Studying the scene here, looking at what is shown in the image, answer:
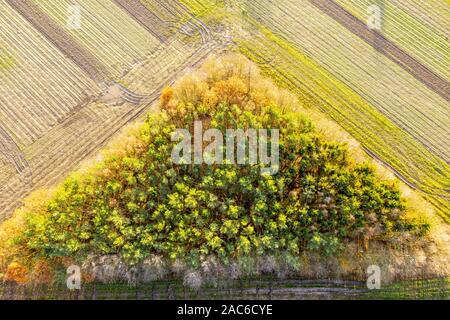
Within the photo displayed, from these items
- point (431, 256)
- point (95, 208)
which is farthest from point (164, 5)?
point (431, 256)

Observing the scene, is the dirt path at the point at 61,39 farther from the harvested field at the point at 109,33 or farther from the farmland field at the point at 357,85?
the farmland field at the point at 357,85

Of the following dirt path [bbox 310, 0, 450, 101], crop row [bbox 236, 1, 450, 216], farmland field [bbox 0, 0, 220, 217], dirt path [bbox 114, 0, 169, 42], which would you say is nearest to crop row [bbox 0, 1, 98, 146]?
farmland field [bbox 0, 0, 220, 217]

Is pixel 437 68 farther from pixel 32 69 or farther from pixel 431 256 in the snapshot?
pixel 32 69

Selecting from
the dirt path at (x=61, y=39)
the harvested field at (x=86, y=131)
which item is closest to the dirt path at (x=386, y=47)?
the harvested field at (x=86, y=131)

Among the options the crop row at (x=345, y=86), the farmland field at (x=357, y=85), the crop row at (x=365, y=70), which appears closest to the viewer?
the crop row at (x=345, y=86)

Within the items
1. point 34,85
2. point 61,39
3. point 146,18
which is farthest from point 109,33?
point 34,85

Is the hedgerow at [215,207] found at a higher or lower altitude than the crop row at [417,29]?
lower
